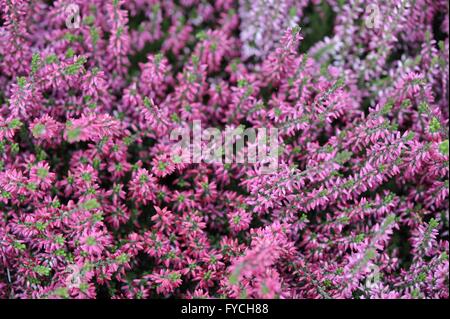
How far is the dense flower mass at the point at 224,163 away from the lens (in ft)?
6.77

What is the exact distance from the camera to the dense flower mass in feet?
6.77

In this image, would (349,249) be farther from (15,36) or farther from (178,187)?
(15,36)

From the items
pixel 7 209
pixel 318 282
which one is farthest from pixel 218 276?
pixel 7 209

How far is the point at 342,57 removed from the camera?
257cm

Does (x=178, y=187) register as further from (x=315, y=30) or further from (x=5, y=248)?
(x=315, y=30)

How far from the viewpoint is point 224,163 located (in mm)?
2256

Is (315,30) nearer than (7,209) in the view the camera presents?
No

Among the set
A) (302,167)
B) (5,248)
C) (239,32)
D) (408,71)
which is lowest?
(5,248)

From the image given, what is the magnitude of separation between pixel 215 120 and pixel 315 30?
0.73 m

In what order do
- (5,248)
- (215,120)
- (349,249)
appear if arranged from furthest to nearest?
(215,120)
(349,249)
(5,248)

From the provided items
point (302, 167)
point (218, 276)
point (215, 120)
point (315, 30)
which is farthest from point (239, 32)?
point (218, 276)

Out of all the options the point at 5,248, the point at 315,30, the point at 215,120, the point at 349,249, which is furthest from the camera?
the point at 315,30

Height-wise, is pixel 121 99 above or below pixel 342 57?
below

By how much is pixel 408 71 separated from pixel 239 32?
0.85m
